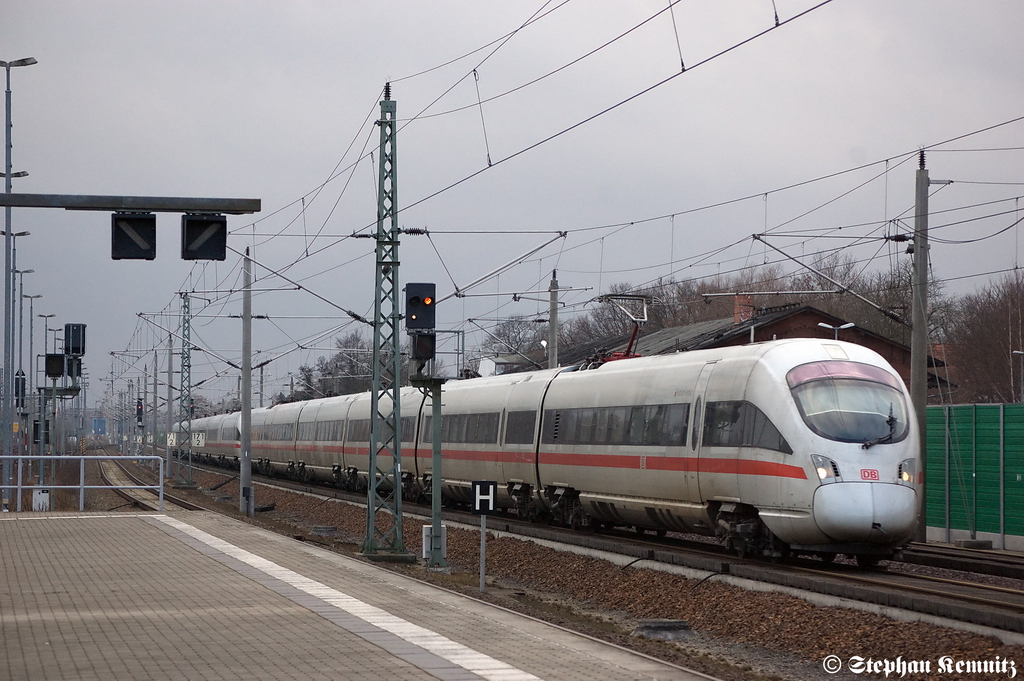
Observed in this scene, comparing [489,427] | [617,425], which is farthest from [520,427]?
[617,425]

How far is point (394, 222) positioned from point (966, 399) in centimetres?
4418

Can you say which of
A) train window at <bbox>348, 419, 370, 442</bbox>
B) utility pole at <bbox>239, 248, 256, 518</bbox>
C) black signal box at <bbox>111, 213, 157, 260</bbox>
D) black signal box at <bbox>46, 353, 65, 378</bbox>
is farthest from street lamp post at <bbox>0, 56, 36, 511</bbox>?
black signal box at <bbox>111, 213, 157, 260</bbox>

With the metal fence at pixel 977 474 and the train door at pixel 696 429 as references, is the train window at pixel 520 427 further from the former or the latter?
the metal fence at pixel 977 474

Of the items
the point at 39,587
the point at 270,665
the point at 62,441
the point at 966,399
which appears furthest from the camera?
the point at 62,441

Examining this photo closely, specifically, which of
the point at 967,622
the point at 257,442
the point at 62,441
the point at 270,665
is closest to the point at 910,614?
the point at 967,622

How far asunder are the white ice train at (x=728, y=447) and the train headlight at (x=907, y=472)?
0.02m

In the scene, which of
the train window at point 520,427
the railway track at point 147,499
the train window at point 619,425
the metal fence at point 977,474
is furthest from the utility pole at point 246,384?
the metal fence at point 977,474

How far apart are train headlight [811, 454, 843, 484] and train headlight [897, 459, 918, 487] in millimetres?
1011

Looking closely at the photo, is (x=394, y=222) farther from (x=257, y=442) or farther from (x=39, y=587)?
(x=257, y=442)

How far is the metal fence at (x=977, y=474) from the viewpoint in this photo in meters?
23.3

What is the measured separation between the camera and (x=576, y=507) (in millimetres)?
24984

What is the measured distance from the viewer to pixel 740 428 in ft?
57.9

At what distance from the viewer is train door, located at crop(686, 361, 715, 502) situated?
18.8 meters

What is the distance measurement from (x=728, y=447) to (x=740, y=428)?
0.39 m
